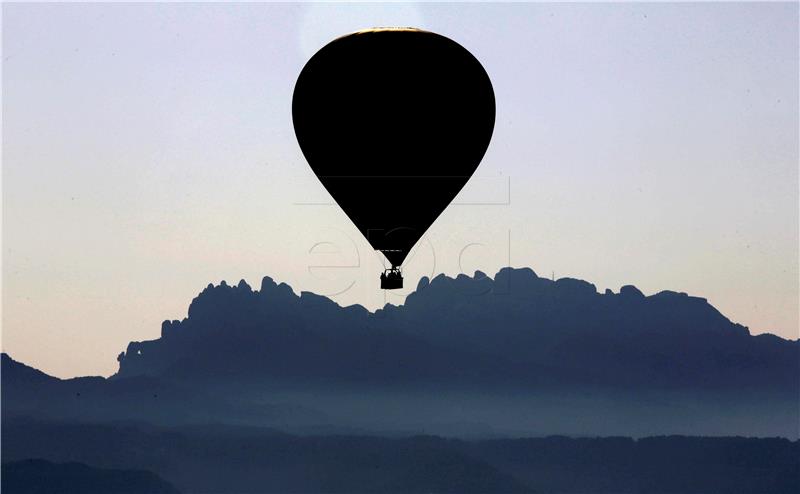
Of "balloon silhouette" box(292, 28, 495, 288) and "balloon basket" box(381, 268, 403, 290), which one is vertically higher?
"balloon silhouette" box(292, 28, 495, 288)

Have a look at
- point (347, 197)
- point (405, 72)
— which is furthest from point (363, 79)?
point (347, 197)

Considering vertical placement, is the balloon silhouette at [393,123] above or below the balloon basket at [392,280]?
above

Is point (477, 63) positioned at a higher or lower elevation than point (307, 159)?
higher

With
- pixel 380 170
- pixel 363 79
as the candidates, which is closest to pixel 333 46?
pixel 363 79

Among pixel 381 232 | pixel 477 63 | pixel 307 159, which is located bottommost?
pixel 381 232

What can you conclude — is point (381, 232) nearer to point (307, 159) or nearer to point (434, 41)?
point (307, 159)

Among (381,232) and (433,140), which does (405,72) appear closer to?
(433,140)
